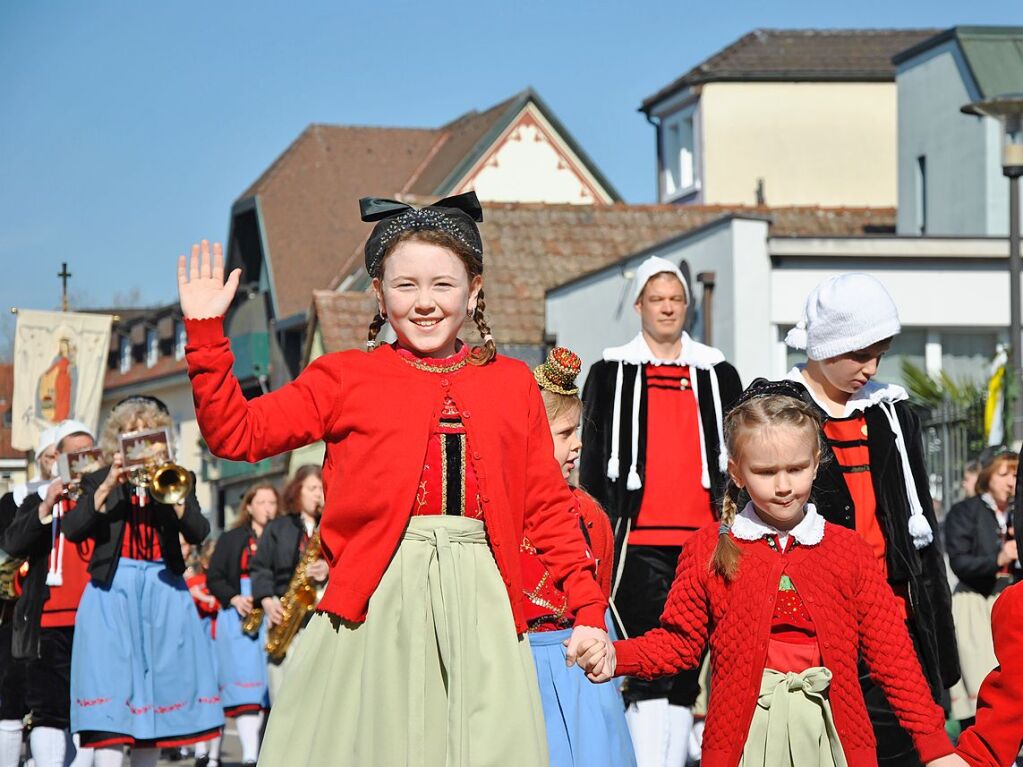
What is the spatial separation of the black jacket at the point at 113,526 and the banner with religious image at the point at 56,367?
2006 centimetres

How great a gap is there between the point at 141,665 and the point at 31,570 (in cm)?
88

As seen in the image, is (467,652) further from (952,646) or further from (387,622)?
(952,646)

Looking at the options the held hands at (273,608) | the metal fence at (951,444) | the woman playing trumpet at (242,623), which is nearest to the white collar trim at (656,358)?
the held hands at (273,608)

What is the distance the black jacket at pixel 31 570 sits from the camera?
10148 mm

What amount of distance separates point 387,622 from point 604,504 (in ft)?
12.2

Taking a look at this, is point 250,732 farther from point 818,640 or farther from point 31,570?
point 818,640

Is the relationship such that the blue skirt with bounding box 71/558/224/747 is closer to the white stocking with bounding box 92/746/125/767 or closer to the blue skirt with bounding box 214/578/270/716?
the white stocking with bounding box 92/746/125/767

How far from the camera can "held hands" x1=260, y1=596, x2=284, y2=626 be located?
1434 cm

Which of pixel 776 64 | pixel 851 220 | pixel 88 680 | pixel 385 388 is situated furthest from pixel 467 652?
pixel 776 64

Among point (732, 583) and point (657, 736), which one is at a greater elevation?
point (732, 583)

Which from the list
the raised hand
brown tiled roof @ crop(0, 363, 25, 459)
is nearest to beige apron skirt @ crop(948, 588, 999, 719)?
the raised hand

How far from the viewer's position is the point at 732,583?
A: 576cm

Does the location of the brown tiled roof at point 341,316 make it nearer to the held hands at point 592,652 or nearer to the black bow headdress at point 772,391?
the black bow headdress at point 772,391

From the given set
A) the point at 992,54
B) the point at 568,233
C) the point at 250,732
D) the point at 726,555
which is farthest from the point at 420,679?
the point at 568,233
